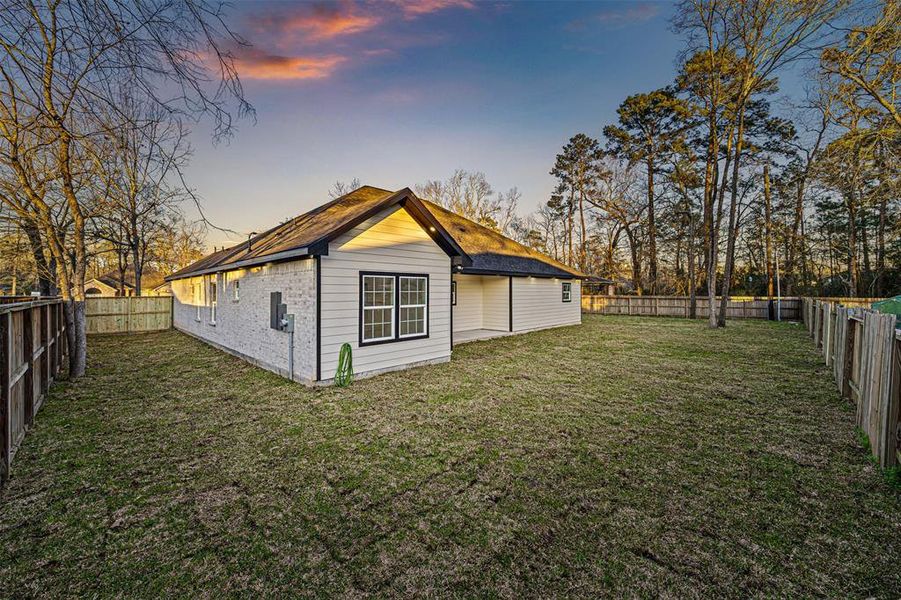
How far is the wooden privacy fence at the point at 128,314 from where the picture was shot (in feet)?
48.9

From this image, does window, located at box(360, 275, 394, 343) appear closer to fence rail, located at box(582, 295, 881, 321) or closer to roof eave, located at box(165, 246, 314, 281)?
roof eave, located at box(165, 246, 314, 281)

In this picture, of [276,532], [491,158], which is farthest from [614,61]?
[276,532]

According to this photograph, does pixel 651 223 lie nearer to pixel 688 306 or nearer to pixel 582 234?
pixel 582 234

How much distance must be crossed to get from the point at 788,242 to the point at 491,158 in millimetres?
19761

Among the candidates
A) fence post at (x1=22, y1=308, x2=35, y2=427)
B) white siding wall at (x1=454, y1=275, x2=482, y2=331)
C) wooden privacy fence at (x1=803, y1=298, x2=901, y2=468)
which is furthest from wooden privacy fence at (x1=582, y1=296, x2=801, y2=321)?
fence post at (x1=22, y1=308, x2=35, y2=427)

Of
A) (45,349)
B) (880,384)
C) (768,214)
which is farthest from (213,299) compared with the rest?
(768,214)

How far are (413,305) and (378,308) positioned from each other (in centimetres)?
93

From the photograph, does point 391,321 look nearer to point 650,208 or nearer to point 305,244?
point 305,244

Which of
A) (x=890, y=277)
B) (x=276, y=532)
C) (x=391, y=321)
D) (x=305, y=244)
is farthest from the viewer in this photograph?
(x=890, y=277)

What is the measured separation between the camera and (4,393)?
3.40 metres

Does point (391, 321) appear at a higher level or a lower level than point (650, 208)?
lower

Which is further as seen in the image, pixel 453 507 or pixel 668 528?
pixel 453 507

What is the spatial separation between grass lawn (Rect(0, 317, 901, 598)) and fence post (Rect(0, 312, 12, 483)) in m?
0.24

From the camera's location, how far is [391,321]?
786cm
